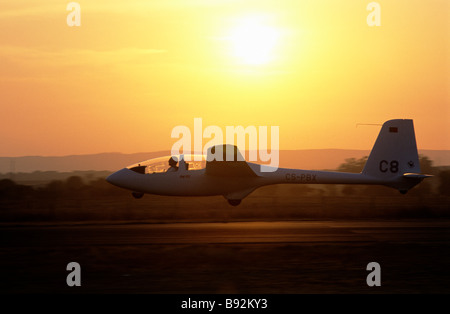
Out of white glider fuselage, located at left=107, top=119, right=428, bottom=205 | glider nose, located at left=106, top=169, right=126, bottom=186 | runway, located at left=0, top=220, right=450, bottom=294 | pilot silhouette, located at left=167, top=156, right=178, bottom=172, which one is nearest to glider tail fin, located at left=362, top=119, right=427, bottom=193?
white glider fuselage, located at left=107, top=119, right=428, bottom=205

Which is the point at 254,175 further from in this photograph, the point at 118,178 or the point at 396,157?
the point at 396,157

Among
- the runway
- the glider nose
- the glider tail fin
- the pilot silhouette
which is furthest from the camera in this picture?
the glider tail fin

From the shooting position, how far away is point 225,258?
15.6m

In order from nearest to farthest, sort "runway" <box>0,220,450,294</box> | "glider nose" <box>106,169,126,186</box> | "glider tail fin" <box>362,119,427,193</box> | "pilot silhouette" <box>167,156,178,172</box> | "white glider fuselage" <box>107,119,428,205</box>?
"runway" <box>0,220,450,294</box> < "pilot silhouette" <box>167,156,178,172</box> < "white glider fuselage" <box>107,119,428,205</box> < "glider nose" <box>106,169,126,186</box> < "glider tail fin" <box>362,119,427,193</box>

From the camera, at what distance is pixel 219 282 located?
1285 cm

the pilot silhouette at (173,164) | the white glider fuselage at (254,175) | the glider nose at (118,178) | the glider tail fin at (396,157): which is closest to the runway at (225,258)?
Answer: the white glider fuselage at (254,175)

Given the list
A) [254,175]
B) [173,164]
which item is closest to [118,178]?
[173,164]

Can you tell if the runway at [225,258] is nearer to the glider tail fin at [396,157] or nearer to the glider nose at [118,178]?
the glider nose at [118,178]

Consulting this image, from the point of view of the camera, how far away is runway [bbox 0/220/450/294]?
12.7 meters

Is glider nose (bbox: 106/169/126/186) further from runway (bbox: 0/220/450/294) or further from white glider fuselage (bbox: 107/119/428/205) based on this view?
runway (bbox: 0/220/450/294)

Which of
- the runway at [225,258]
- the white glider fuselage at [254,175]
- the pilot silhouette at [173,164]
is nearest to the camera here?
the runway at [225,258]

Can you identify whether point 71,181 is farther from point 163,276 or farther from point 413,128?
point 163,276

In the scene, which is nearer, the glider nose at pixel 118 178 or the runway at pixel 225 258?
the runway at pixel 225 258

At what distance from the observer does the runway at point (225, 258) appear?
12.7 metres
